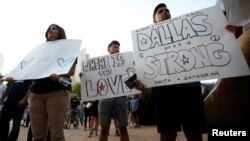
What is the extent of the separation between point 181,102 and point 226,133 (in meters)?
0.78

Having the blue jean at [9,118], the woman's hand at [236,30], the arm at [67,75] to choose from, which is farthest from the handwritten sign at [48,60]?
the woman's hand at [236,30]

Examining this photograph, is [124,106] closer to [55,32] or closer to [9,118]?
[55,32]

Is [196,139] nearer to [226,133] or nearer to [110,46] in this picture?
[226,133]

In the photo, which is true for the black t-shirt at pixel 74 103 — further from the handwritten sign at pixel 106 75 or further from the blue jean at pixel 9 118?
the handwritten sign at pixel 106 75

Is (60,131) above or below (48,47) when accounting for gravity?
below

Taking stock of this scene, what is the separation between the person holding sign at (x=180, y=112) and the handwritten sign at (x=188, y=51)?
130mm

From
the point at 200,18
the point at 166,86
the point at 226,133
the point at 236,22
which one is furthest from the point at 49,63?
the point at 236,22

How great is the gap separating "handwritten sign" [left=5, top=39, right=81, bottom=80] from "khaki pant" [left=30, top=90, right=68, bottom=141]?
0.99 ft

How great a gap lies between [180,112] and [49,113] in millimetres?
1421

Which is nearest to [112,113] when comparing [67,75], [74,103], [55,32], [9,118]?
[67,75]

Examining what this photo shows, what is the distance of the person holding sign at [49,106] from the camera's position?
123 inches

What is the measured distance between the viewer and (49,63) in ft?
11.9

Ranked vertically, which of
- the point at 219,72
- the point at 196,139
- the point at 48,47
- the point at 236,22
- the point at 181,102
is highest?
the point at 236,22

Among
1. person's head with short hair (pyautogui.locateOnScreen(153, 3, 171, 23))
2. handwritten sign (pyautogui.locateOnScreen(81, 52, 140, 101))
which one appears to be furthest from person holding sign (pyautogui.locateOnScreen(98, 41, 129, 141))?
person's head with short hair (pyautogui.locateOnScreen(153, 3, 171, 23))
